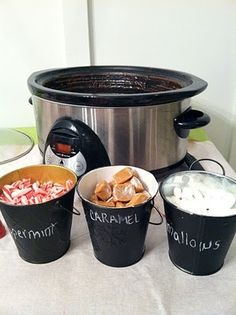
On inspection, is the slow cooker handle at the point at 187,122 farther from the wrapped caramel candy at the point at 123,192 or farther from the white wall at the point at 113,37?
the white wall at the point at 113,37

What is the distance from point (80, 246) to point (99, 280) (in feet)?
0.27

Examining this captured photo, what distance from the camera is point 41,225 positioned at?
0.45 metres

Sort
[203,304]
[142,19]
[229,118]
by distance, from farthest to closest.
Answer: [229,118] → [142,19] → [203,304]

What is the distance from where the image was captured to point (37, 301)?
42 cm

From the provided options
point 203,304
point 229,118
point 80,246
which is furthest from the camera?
point 229,118

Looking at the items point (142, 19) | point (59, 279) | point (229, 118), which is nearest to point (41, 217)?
point (59, 279)

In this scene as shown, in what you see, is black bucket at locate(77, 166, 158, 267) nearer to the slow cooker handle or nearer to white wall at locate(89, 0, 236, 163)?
the slow cooker handle

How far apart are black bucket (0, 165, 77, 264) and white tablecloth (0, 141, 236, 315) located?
18 mm

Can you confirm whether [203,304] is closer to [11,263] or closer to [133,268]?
[133,268]

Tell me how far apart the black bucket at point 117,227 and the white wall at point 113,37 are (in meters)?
0.55

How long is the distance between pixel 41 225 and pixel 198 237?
21cm

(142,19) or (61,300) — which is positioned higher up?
(142,19)

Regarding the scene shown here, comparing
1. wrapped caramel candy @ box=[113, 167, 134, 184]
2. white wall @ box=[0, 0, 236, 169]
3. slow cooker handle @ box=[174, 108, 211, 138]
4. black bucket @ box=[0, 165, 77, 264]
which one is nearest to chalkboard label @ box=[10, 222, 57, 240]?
black bucket @ box=[0, 165, 77, 264]

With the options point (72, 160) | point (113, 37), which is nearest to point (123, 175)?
point (72, 160)
